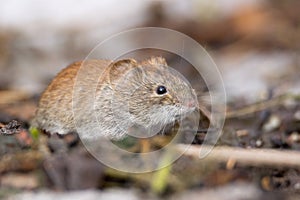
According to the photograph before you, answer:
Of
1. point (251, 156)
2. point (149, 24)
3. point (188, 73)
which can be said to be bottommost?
point (251, 156)

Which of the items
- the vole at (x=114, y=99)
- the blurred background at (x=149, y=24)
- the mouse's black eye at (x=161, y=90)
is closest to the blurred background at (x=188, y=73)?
the blurred background at (x=149, y=24)

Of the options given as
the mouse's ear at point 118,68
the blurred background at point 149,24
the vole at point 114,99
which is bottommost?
the vole at point 114,99

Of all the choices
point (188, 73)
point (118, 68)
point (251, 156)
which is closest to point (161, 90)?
point (118, 68)

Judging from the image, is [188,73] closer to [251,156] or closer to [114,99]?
[251,156]

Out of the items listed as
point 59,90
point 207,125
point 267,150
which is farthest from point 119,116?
point 267,150

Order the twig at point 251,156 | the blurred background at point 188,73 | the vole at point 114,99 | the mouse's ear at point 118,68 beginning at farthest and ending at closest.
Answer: the blurred background at point 188,73, the twig at point 251,156, the mouse's ear at point 118,68, the vole at point 114,99

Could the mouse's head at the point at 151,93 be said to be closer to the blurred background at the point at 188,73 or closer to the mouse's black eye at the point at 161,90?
the mouse's black eye at the point at 161,90

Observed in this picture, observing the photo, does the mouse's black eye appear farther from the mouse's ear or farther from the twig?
the twig

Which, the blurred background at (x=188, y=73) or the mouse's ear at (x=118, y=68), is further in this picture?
the blurred background at (x=188, y=73)
